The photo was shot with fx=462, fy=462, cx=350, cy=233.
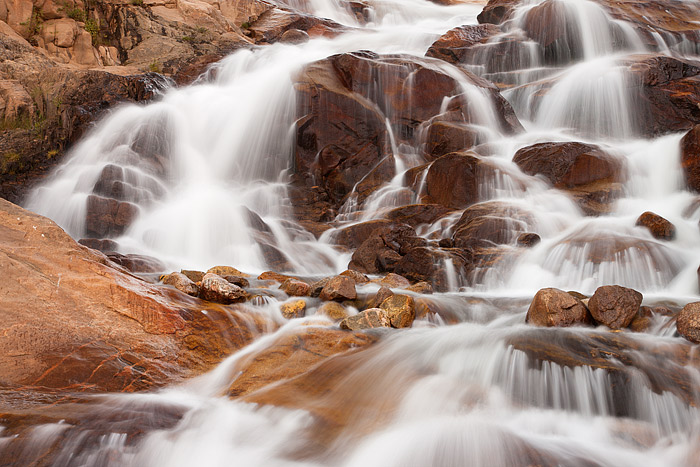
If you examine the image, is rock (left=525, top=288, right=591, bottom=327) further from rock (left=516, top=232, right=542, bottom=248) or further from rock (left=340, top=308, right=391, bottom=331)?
rock (left=516, top=232, right=542, bottom=248)

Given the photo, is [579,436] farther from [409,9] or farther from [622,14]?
[409,9]

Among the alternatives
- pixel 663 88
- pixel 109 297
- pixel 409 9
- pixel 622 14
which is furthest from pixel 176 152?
pixel 409 9

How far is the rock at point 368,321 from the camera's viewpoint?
5.50 m

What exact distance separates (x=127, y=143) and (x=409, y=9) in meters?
22.7

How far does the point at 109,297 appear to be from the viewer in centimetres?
453

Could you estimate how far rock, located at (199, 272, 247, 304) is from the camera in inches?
223

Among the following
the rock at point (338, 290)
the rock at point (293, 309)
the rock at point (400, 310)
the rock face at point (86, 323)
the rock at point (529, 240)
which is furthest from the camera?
the rock at point (529, 240)

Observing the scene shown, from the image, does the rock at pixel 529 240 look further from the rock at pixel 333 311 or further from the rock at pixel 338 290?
the rock at pixel 333 311

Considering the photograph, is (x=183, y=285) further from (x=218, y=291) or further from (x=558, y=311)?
(x=558, y=311)

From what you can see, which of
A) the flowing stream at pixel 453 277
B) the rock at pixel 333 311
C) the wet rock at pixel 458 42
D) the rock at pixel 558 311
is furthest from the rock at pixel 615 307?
the wet rock at pixel 458 42

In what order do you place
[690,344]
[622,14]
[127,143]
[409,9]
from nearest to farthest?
[690,344]
[127,143]
[622,14]
[409,9]

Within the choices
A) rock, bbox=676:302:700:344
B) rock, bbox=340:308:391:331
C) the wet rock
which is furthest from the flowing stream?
the wet rock

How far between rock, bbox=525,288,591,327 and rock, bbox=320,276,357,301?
93.8 inches

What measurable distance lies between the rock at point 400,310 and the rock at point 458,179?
18.9 ft
